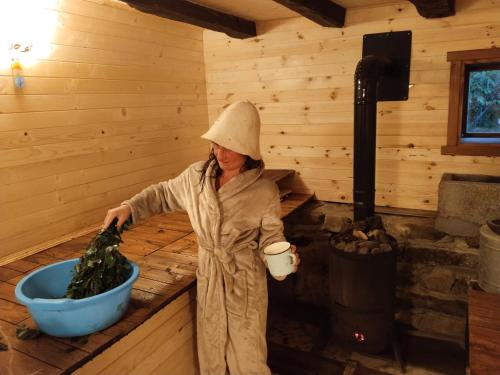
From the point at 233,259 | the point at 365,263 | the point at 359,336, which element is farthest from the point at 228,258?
the point at 359,336

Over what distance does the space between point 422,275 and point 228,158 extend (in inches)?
70.1

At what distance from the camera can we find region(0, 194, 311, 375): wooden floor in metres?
1.44

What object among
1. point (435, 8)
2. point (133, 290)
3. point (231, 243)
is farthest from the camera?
point (435, 8)

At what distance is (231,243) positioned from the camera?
1737 mm

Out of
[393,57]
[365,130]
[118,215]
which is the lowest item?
[118,215]

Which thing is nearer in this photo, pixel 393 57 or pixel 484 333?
pixel 484 333

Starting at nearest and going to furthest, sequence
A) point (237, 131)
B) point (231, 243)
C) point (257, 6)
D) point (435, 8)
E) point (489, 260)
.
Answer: point (237, 131)
point (231, 243)
point (489, 260)
point (435, 8)
point (257, 6)

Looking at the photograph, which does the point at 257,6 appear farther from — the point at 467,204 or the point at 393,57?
the point at 467,204

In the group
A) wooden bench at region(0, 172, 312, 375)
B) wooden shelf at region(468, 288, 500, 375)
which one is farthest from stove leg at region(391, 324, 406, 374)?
wooden bench at region(0, 172, 312, 375)

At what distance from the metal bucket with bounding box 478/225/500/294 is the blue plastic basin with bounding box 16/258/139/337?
1.96 m

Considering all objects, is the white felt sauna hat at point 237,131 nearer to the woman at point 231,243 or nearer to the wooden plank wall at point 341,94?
the woman at point 231,243

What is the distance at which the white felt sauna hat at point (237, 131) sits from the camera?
5.29 feet

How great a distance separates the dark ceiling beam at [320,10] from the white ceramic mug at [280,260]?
1.53m

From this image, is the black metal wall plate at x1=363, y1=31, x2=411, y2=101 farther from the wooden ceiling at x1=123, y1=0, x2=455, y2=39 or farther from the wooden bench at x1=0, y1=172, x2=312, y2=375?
the wooden bench at x1=0, y1=172, x2=312, y2=375
